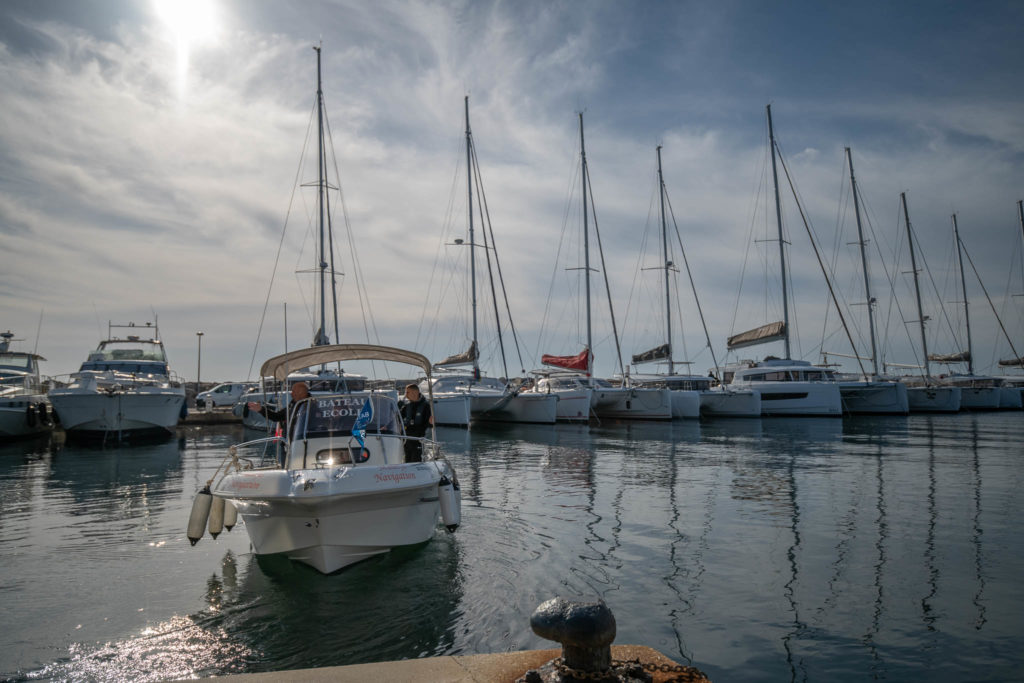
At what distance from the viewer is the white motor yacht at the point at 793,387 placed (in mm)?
41188

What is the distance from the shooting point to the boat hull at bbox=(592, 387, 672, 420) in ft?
127

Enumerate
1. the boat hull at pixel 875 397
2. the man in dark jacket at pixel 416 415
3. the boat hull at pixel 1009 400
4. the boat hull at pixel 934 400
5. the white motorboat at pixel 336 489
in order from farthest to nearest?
the boat hull at pixel 1009 400 < the boat hull at pixel 934 400 < the boat hull at pixel 875 397 < the man in dark jacket at pixel 416 415 < the white motorboat at pixel 336 489

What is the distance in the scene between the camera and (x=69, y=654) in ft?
18.7

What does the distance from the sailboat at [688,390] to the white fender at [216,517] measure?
3376cm

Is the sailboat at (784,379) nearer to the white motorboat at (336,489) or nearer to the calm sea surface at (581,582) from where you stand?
the calm sea surface at (581,582)

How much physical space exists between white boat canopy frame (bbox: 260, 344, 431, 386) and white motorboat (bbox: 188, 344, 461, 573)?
0.02m

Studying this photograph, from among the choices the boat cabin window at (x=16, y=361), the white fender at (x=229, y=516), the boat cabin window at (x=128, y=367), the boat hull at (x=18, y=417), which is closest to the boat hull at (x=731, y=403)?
the boat cabin window at (x=128, y=367)

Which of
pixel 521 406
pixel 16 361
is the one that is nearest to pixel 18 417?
pixel 16 361

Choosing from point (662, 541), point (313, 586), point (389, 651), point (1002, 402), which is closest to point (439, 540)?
point (313, 586)

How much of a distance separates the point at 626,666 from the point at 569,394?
32856 millimetres

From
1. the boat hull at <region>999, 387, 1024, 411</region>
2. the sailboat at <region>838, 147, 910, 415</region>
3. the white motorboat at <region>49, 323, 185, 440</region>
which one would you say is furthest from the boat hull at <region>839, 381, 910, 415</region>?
the white motorboat at <region>49, 323, 185, 440</region>

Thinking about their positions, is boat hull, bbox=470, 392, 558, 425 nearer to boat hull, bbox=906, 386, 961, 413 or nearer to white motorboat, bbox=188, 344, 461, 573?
white motorboat, bbox=188, 344, 461, 573

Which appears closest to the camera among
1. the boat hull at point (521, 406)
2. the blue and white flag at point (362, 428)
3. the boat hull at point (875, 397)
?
the blue and white flag at point (362, 428)

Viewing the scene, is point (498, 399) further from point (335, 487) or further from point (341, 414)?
point (335, 487)
